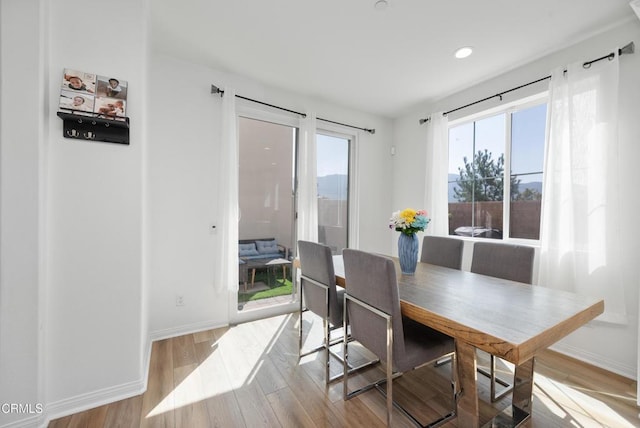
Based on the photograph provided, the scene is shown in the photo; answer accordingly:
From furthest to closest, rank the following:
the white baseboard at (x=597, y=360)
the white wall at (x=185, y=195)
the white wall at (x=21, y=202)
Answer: the white wall at (x=185, y=195) → the white baseboard at (x=597, y=360) → the white wall at (x=21, y=202)

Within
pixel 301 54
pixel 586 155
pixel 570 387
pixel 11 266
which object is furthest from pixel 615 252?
pixel 11 266

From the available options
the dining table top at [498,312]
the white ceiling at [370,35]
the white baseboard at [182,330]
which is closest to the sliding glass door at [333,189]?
the white ceiling at [370,35]

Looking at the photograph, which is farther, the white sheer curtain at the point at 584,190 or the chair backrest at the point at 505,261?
the white sheer curtain at the point at 584,190

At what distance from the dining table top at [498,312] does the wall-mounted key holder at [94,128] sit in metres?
2.00

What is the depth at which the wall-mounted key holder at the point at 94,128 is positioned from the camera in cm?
155

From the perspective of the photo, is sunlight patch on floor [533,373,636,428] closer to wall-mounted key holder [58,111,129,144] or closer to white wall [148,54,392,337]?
white wall [148,54,392,337]

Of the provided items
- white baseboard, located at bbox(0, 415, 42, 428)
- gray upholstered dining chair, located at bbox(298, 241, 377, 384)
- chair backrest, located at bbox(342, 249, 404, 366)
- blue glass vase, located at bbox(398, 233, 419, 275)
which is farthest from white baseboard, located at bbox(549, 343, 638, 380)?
white baseboard, located at bbox(0, 415, 42, 428)

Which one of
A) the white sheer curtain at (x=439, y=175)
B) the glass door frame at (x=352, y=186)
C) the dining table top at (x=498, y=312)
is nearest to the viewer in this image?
the dining table top at (x=498, y=312)

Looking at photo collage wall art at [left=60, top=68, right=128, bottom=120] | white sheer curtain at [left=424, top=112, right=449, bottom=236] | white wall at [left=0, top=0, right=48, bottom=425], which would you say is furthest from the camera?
white sheer curtain at [left=424, top=112, right=449, bottom=236]

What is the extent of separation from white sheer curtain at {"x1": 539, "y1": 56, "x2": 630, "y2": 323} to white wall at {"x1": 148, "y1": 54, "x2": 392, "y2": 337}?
9.84ft

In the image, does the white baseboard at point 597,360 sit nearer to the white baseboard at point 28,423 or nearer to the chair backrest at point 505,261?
the chair backrest at point 505,261

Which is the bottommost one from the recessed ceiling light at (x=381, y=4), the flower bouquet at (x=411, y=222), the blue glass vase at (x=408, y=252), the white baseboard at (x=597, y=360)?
the white baseboard at (x=597, y=360)

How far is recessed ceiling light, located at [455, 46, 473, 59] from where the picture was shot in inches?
93.5

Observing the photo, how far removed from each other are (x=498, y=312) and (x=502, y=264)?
0.96m
